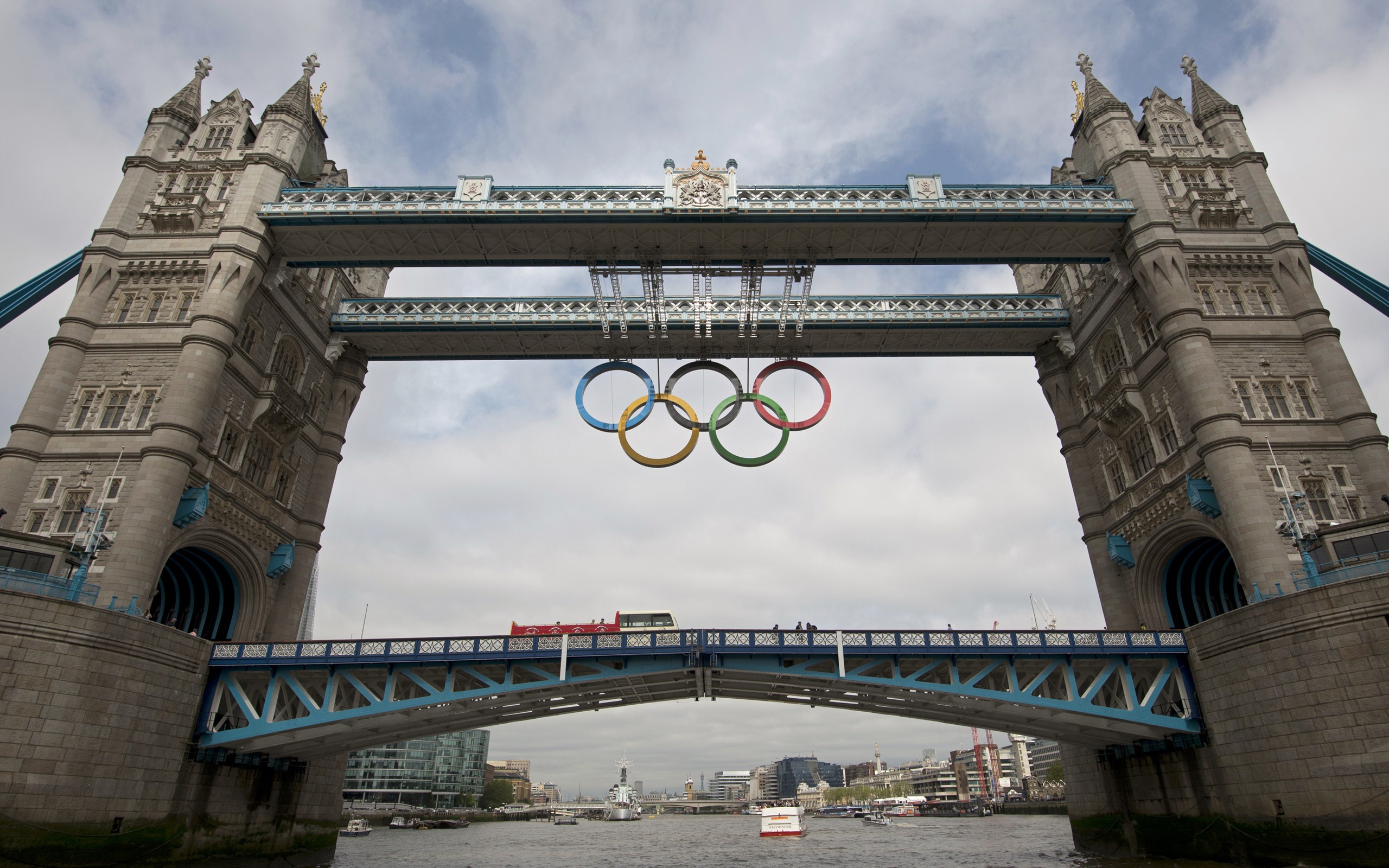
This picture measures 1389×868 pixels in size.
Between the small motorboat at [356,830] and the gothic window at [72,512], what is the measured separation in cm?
5716

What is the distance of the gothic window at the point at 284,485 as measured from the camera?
41.1 metres

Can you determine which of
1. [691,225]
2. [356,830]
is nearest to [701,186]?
[691,225]

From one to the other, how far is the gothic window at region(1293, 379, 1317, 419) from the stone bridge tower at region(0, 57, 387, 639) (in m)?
48.2

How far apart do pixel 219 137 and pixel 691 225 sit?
26.6 meters

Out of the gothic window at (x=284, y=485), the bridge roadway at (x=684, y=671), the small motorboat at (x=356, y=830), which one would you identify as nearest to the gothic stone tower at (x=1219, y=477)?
the bridge roadway at (x=684, y=671)

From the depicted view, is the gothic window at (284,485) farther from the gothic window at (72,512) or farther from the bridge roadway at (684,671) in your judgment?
the bridge roadway at (684,671)

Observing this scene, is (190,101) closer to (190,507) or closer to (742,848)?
(190,507)

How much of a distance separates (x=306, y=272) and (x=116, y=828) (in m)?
29.4

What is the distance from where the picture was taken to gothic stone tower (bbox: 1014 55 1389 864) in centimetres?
2536

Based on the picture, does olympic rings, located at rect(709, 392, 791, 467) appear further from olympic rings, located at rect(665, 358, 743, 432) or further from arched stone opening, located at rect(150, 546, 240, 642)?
arched stone opening, located at rect(150, 546, 240, 642)

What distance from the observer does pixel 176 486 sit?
104 feet

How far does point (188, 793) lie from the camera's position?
96.4 ft

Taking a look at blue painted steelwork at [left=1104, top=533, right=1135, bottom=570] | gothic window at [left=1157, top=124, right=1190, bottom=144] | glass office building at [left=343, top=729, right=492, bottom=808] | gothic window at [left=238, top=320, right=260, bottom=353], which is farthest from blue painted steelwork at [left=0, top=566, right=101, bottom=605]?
glass office building at [left=343, top=729, right=492, bottom=808]

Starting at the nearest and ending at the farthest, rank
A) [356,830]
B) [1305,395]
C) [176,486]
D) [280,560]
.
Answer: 1. [176,486]
2. [1305,395]
3. [280,560]
4. [356,830]
